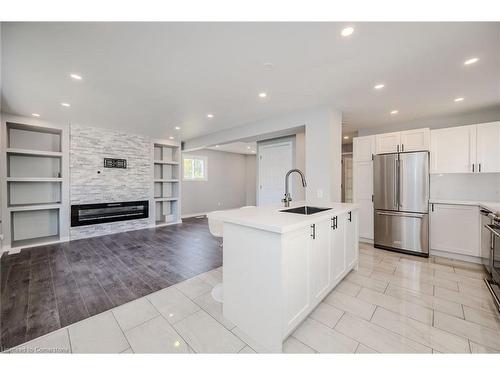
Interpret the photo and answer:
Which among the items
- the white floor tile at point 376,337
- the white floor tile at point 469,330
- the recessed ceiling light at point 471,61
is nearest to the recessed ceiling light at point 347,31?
the recessed ceiling light at point 471,61

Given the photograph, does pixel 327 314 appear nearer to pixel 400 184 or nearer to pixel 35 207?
pixel 400 184

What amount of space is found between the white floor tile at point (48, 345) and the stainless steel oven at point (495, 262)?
3890 millimetres

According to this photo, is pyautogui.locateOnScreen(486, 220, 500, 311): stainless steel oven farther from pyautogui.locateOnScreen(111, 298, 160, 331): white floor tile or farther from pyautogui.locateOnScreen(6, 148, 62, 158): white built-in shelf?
pyautogui.locateOnScreen(6, 148, 62, 158): white built-in shelf

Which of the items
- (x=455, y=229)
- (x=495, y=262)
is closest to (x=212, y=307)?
(x=495, y=262)

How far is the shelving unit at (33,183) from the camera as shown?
384cm

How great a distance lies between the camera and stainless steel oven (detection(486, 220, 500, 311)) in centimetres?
212

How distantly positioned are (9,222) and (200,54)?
4.86 metres

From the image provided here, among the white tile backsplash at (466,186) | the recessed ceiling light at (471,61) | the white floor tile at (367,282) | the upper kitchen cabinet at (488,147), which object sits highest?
the recessed ceiling light at (471,61)

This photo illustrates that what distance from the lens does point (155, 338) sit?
1596 mm

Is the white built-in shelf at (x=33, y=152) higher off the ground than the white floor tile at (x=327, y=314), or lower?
higher

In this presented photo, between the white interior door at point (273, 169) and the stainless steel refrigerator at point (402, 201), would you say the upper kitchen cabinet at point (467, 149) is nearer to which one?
the stainless steel refrigerator at point (402, 201)
